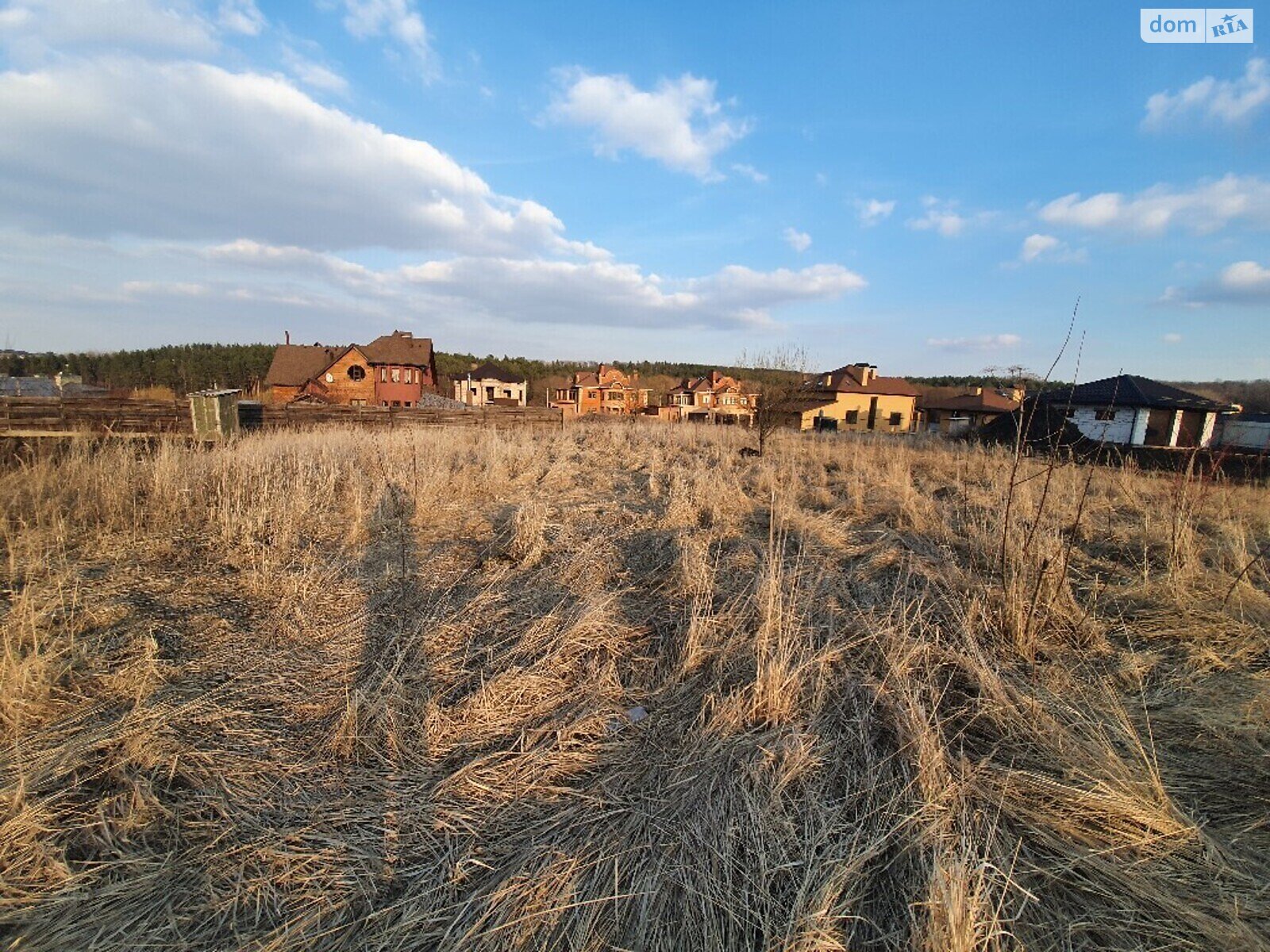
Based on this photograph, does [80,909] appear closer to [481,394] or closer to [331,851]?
[331,851]

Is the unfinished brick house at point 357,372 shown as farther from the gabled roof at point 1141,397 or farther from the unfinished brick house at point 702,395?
the gabled roof at point 1141,397

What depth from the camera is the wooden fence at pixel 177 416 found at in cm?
1067

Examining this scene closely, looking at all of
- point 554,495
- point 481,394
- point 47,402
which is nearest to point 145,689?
point 554,495

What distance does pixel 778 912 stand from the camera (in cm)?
155

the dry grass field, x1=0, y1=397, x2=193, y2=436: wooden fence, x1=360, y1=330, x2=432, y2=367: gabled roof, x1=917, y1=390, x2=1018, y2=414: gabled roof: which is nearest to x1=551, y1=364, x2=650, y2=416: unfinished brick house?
x1=360, y1=330, x2=432, y2=367: gabled roof

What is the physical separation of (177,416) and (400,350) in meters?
32.9

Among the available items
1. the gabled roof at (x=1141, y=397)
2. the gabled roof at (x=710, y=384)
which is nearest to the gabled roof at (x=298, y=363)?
the gabled roof at (x=710, y=384)

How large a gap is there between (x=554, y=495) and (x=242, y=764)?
207 inches

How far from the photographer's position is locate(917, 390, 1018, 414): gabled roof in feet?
148

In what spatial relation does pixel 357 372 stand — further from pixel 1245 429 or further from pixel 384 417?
pixel 1245 429

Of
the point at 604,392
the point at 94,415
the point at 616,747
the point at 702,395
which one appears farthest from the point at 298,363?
the point at 616,747

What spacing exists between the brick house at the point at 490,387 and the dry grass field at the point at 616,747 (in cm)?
5558

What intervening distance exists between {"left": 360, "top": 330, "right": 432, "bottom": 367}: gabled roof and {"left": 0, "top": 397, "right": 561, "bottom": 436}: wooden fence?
25145 mm

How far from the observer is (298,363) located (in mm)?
44031
